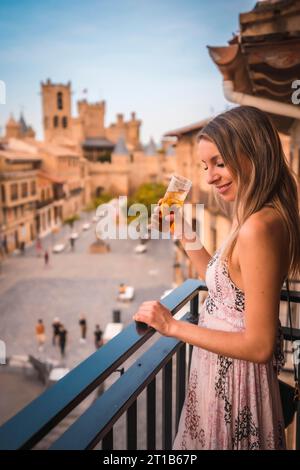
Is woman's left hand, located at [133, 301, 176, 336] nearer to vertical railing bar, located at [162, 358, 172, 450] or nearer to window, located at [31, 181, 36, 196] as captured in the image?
vertical railing bar, located at [162, 358, 172, 450]

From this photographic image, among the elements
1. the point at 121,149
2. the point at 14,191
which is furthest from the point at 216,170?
the point at 121,149

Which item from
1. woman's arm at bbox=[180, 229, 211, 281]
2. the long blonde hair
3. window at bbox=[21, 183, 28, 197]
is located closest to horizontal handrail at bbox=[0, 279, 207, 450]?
the long blonde hair

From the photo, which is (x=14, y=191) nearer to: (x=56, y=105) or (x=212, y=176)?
(x=212, y=176)

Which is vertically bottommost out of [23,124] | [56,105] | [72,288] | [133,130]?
[72,288]

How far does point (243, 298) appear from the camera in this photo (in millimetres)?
1193

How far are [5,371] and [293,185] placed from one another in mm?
9805

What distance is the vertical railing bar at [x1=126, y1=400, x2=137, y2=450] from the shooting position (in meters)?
1.11

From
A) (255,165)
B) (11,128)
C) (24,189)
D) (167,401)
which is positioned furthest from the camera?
(11,128)

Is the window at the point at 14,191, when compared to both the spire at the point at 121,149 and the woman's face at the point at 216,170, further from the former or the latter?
the woman's face at the point at 216,170

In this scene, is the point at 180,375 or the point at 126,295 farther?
the point at 126,295

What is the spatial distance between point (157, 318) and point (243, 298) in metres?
0.26

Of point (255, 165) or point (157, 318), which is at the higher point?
point (255, 165)

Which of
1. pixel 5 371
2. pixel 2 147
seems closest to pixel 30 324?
pixel 5 371

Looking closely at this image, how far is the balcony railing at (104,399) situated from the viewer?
0.77 metres
